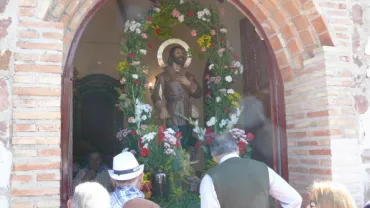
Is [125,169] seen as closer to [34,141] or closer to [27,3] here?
[34,141]

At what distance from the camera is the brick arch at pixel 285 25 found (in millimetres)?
3754

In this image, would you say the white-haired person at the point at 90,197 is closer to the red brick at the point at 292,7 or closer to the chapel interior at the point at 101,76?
the red brick at the point at 292,7

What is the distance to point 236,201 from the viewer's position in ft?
9.07

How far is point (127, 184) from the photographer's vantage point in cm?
268

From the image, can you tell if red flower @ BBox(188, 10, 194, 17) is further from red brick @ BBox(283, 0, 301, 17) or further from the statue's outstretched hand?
red brick @ BBox(283, 0, 301, 17)

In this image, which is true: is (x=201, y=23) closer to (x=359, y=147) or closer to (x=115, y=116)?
(x=359, y=147)

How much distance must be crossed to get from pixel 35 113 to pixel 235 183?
150 centimetres

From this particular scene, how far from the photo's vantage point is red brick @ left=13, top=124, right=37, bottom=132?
295 cm

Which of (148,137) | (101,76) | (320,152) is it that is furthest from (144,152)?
(101,76)

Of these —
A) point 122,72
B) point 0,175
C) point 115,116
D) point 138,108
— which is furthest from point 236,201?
point 115,116

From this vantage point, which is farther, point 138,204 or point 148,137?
point 148,137

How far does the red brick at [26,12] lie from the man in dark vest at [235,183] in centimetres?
168

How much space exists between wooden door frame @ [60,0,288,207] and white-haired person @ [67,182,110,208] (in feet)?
4.73

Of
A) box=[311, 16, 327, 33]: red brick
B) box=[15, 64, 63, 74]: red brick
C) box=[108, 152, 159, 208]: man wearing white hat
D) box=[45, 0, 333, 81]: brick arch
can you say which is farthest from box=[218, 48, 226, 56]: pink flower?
box=[108, 152, 159, 208]: man wearing white hat
